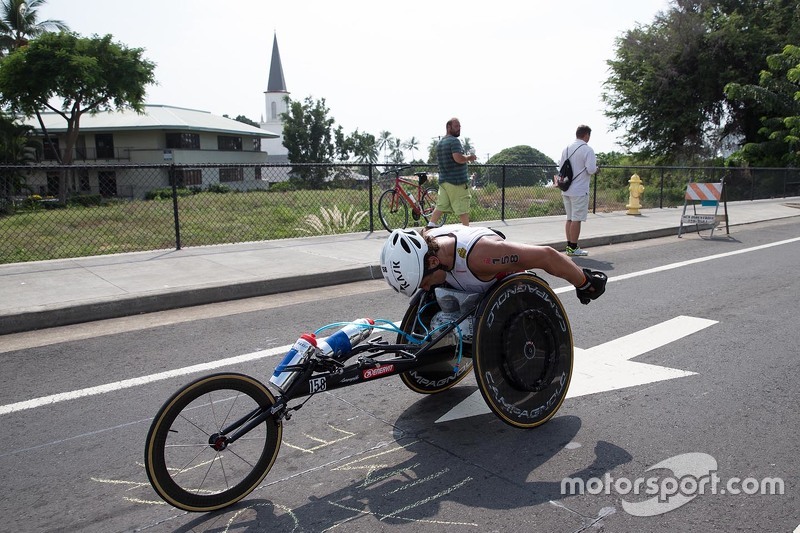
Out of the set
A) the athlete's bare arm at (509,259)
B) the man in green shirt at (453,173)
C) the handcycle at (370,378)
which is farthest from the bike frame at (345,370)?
the man in green shirt at (453,173)

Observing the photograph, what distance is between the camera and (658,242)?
42.7 ft

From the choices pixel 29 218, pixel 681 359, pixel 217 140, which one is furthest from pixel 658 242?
pixel 217 140

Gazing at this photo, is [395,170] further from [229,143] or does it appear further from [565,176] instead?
[229,143]

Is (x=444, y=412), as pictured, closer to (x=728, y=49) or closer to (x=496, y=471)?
(x=496, y=471)

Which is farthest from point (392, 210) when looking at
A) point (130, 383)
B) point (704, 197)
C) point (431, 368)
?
point (431, 368)

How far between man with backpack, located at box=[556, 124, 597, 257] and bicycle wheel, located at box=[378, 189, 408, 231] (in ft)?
11.5

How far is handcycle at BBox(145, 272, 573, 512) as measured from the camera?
297 cm

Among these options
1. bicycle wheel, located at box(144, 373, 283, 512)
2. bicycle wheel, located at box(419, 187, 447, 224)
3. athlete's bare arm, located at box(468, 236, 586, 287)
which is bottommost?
bicycle wheel, located at box(144, 373, 283, 512)

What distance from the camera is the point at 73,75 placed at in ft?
135

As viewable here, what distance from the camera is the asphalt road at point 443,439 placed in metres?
3.04

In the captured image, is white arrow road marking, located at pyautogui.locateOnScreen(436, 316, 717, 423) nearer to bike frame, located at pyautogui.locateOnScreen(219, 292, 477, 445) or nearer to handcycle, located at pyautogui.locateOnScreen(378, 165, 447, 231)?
bike frame, located at pyautogui.locateOnScreen(219, 292, 477, 445)

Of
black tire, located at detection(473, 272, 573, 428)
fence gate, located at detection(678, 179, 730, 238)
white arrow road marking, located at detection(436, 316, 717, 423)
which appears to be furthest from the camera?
fence gate, located at detection(678, 179, 730, 238)

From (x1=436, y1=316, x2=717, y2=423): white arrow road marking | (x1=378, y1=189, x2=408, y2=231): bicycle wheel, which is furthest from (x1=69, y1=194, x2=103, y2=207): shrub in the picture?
(x1=436, y1=316, x2=717, y2=423): white arrow road marking

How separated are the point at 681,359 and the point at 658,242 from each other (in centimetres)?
845
